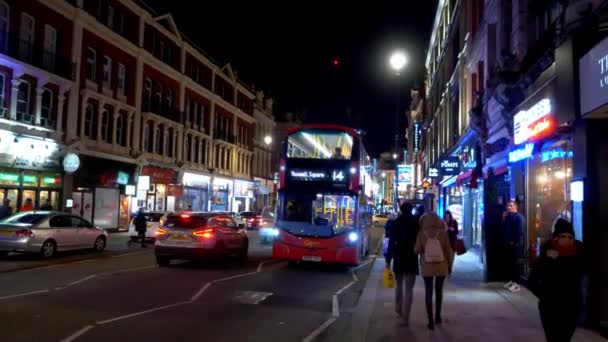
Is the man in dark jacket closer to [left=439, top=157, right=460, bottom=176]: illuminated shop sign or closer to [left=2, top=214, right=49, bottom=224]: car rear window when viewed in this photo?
[left=2, top=214, right=49, bottom=224]: car rear window

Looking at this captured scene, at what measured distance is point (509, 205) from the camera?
41.0 ft

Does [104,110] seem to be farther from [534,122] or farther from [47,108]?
[534,122]

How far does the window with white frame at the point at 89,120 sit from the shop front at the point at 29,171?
3.28 meters

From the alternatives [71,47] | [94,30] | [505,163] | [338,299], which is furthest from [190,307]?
[94,30]

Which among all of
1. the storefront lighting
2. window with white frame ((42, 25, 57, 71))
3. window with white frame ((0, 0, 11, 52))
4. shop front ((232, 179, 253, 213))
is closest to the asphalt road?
the storefront lighting

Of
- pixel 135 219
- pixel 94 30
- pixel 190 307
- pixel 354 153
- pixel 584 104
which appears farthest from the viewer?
pixel 94 30

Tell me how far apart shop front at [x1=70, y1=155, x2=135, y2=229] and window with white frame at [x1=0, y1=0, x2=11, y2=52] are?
24.6 feet

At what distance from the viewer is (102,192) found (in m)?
32.8

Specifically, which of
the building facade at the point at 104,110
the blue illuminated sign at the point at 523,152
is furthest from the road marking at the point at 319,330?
the building facade at the point at 104,110

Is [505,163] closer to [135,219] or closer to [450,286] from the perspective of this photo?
[450,286]

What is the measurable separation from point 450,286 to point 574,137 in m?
5.20

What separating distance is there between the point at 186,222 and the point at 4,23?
15.7 m

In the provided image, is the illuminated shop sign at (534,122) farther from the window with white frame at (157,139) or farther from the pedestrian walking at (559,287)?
the window with white frame at (157,139)

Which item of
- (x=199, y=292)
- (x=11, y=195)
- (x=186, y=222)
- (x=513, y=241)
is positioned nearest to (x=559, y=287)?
(x=513, y=241)
